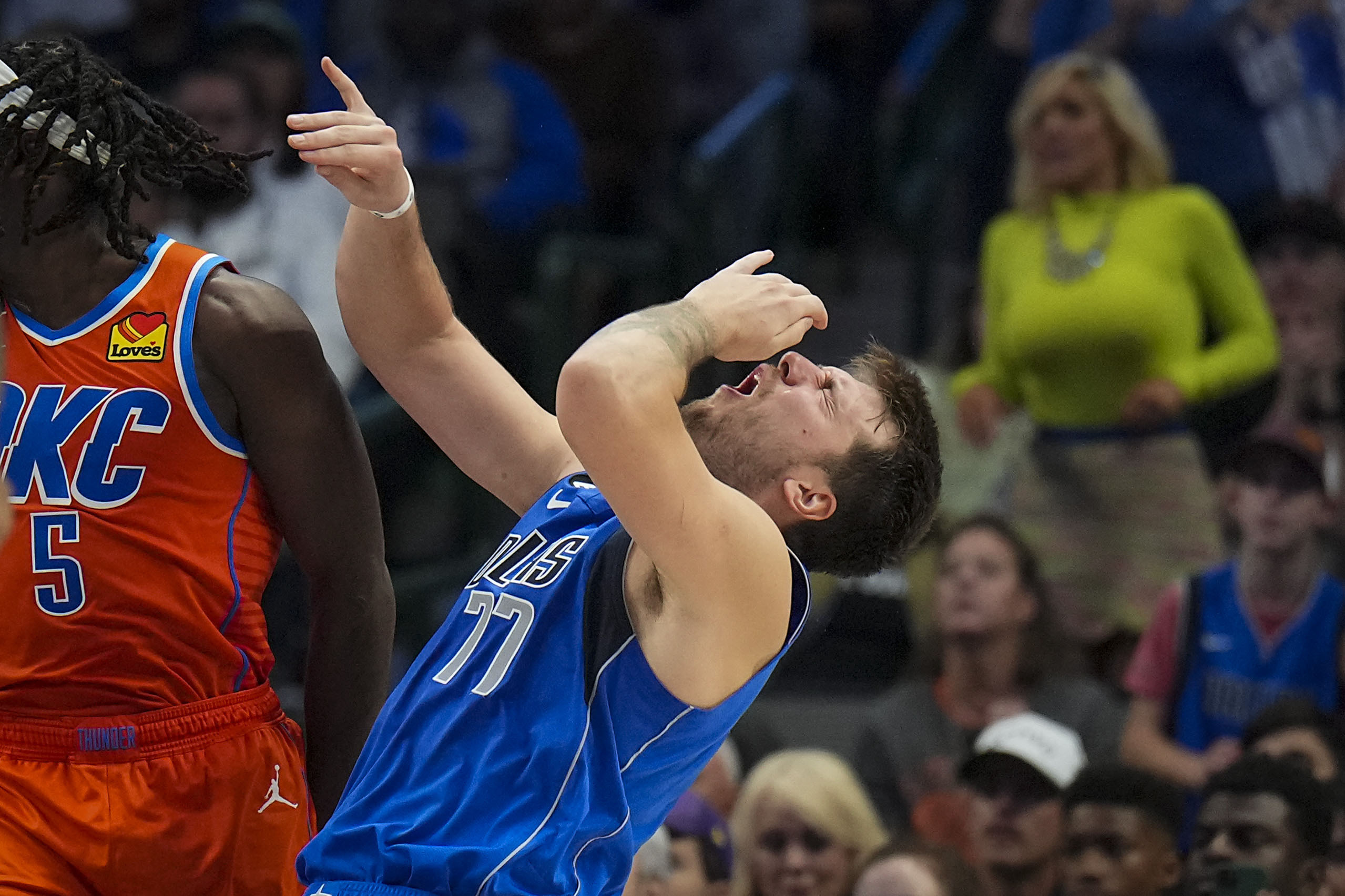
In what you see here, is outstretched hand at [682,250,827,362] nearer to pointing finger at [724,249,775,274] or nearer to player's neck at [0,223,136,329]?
pointing finger at [724,249,775,274]

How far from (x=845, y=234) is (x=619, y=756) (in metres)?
5.08

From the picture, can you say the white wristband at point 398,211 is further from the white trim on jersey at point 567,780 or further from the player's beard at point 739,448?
the white trim on jersey at point 567,780

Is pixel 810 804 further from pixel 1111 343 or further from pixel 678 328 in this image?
pixel 678 328

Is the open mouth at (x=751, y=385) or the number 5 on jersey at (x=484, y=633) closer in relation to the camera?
the number 5 on jersey at (x=484, y=633)

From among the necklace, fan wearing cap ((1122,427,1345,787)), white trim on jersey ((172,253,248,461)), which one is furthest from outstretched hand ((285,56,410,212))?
the necklace

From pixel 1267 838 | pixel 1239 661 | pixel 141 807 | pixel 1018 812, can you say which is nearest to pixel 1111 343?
pixel 1239 661

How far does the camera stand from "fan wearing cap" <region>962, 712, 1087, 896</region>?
4625 millimetres

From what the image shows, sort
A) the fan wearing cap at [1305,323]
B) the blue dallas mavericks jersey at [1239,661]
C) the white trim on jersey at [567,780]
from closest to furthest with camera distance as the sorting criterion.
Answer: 1. the white trim on jersey at [567,780]
2. the blue dallas mavericks jersey at [1239,661]
3. the fan wearing cap at [1305,323]

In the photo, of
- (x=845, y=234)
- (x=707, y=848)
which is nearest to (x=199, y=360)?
(x=707, y=848)

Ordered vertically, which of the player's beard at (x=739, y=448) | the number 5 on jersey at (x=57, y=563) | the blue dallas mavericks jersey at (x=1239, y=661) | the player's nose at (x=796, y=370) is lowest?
the blue dallas mavericks jersey at (x=1239, y=661)

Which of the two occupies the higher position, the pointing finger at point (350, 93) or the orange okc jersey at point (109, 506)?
the pointing finger at point (350, 93)

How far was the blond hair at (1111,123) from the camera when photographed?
18.1 feet

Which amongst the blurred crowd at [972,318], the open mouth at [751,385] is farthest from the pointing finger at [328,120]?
the blurred crowd at [972,318]

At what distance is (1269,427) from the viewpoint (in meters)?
5.77
